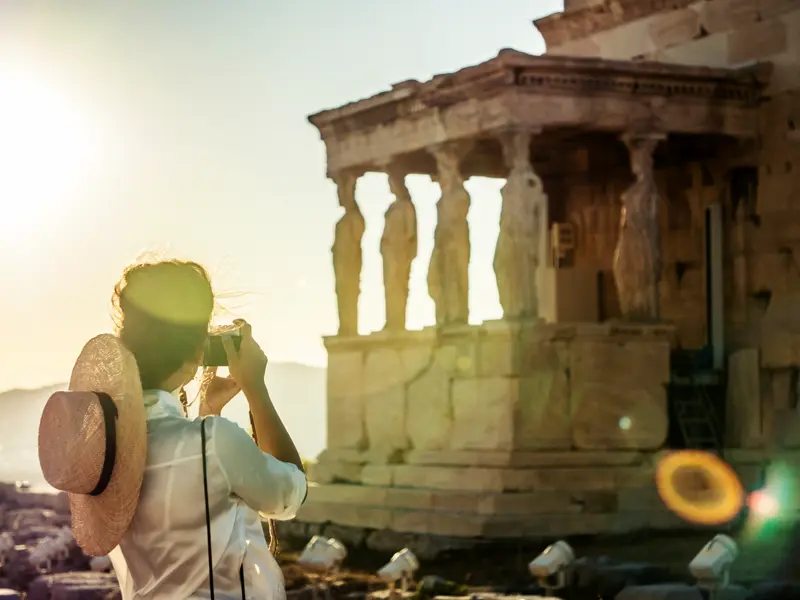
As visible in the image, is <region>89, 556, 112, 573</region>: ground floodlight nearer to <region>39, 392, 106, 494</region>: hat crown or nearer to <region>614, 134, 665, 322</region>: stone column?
<region>614, 134, 665, 322</region>: stone column

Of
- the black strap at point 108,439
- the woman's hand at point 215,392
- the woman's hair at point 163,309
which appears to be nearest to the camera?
the black strap at point 108,439

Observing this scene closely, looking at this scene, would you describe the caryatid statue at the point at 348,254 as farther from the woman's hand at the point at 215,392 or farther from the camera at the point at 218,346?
the camera at the point at 218,346

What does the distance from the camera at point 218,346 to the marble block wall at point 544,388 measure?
475 inches

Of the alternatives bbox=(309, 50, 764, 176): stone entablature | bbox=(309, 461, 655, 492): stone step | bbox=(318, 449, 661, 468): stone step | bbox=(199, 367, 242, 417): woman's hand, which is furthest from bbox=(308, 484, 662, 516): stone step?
bbox=(199, 367, 242, 417): woman's hand

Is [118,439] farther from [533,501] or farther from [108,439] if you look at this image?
[533,501]

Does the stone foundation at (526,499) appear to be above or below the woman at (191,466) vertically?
below

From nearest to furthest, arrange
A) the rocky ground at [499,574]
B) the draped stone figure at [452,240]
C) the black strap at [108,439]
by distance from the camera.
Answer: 1. the black strap at [108,439]
2. the rocky ground at [499,574]
3. the draped stone figure at [452,240]

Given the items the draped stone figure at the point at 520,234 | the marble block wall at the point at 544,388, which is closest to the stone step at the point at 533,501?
the marble block wall at the point at 544,388

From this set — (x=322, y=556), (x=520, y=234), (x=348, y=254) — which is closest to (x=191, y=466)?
(x=322, y=556)

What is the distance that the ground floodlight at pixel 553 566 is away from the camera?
1198 centimetres

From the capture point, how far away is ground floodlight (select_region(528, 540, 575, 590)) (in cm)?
1198

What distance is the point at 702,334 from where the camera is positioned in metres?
17.5

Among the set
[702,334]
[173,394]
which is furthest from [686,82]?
[173,394]

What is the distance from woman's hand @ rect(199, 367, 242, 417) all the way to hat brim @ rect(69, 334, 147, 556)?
0.32 metres
